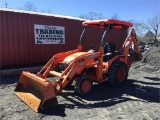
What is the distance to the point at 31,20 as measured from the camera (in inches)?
407

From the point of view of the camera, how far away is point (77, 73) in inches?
256

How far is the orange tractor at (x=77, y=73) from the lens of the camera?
17.8ft

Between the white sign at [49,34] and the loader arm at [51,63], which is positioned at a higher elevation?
the white sign at [49,34]

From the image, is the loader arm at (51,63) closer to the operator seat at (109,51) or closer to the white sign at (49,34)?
the operator seat at (109,51)

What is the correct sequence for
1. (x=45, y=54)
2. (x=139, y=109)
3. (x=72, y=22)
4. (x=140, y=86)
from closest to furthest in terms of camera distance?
(x=139, y=109) → (x=140, y=86) → (x=45, y=54) → (x=72, y=22)

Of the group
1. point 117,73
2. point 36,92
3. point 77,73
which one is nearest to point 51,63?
point 77,73

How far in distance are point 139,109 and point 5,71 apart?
609 cm

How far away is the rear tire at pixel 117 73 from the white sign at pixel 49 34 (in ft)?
16.3

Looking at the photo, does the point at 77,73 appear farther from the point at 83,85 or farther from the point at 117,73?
the point at 117,73

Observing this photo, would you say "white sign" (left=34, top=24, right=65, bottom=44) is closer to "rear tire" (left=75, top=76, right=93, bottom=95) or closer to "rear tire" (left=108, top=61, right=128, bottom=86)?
"rear tire" (left=108, top=61, right=128, bottom=86)

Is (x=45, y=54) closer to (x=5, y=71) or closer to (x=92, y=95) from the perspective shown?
(x=5, y=71)

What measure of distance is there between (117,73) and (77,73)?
1.48m

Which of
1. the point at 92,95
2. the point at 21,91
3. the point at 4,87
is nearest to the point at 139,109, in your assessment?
the point at 92,95

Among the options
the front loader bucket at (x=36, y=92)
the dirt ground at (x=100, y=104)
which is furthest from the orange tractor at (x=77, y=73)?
the dirt ground at (x=100, y=104)
